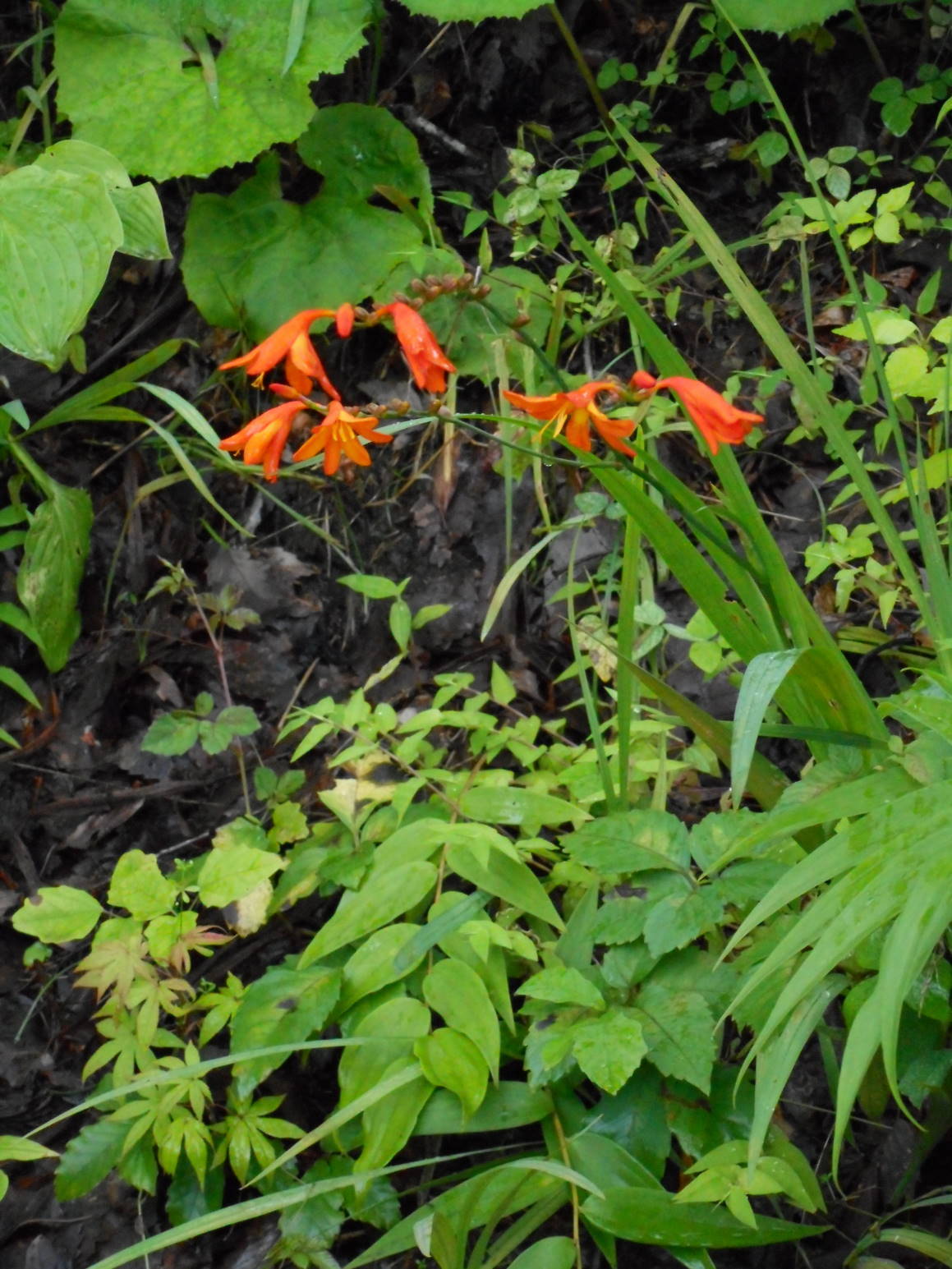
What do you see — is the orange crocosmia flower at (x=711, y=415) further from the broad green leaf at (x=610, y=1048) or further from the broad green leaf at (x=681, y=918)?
the broad green leaf at (x=610, y=1048)

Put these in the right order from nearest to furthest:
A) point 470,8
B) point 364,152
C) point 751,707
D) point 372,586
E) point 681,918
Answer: point 751,707 < point 681,918 < point 372,586 < point 470,8 < point 364,152

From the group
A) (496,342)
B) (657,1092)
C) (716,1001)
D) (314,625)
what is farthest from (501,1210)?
(496,342)

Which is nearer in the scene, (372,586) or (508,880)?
(508,880)

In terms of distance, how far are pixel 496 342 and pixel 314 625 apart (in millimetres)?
669

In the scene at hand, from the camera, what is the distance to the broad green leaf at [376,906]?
140 centimetres

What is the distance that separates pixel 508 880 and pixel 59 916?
24.3 inches

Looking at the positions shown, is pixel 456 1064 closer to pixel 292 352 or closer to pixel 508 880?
pixel 508 880

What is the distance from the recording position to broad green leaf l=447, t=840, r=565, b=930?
140 centimetres

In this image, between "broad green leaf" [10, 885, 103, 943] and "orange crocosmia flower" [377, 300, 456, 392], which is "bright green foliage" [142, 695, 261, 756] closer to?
"broad green leaf" [10, 885, 103, 943]

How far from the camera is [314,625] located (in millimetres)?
2234

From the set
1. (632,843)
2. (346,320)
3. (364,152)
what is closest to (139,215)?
(364,152)

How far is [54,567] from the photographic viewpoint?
7.04ft

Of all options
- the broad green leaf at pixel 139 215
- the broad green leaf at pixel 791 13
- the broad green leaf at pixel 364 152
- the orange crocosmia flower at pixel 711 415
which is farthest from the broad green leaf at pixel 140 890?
the broad green leaf at pixel 791 13

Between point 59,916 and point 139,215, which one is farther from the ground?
point 139,215
